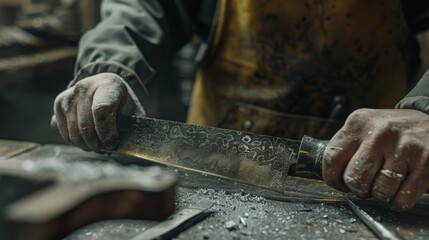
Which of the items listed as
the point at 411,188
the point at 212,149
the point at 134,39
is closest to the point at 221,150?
the point at 212,149

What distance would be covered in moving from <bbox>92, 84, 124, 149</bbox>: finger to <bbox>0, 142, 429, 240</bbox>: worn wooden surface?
24cm

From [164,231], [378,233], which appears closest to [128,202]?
[164,231]

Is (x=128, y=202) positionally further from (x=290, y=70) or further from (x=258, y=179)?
(x=290, y=70)

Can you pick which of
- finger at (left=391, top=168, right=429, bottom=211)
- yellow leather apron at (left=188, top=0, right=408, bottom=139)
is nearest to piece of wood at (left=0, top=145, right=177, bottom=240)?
finger at (left=391, top=168, right=429, bottom=211)

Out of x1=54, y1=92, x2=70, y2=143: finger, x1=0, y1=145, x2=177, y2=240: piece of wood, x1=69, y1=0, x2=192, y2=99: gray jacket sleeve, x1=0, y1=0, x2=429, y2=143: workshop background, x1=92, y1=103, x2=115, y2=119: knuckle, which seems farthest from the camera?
x1=0, y1=0, x2=429, y2=143: workshop background

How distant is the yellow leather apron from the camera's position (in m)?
1.81

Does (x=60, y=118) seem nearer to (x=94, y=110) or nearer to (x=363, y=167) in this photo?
(x=94, y=110)

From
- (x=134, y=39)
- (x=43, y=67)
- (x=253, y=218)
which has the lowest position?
(x=43, y=67)

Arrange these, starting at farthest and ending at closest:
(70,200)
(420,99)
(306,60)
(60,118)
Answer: (306,60), (60,118), (420,99), (70,200)

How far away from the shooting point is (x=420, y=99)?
129 cm

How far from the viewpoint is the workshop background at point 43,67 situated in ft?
11.1

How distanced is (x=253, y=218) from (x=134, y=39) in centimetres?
93

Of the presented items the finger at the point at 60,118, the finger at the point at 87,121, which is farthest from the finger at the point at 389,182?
the finger at the point at 60,118

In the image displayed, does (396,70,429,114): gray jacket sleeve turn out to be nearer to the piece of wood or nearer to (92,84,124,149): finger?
the piece of wood
